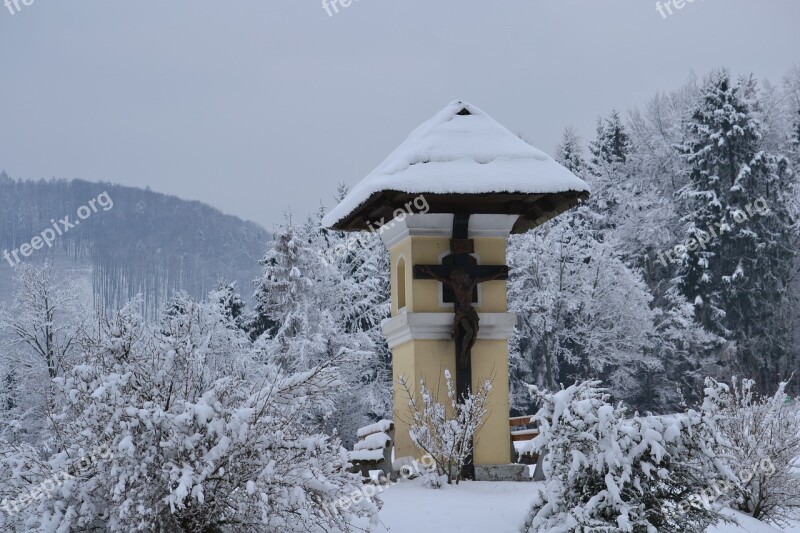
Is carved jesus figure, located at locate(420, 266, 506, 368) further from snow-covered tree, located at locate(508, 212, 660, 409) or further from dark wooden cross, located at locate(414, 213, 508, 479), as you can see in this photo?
snow-covered tree, located at locate(508, 212, 660, 409)

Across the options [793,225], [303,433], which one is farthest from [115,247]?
[303,433]

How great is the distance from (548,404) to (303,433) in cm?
195

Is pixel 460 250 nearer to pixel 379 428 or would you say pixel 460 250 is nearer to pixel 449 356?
pixel 449 356

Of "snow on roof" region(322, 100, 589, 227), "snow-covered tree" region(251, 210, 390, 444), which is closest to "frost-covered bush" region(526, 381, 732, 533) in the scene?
"snow on roof" region(322, 100, 589, 227)

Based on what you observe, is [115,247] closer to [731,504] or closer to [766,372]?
[766,372]

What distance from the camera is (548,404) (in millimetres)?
8070

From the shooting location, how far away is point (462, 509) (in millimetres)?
9602

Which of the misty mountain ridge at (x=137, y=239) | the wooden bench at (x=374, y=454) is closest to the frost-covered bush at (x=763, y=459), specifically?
the wooden bench at (x=374, y=454)

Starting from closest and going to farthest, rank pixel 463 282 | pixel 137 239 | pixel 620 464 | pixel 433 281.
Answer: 1. pixel 620 464
2. pixel 463 282
3. pixel 433 281
4. pixel 137 239


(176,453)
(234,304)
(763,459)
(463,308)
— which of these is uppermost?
(234,304)

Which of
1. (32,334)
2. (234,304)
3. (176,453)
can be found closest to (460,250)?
(176,453)

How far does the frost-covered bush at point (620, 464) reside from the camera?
7734mm

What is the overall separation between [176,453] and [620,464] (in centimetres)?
331

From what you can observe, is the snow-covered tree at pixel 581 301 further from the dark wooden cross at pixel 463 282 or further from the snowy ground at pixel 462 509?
the snowy ground at pixel 462 509
